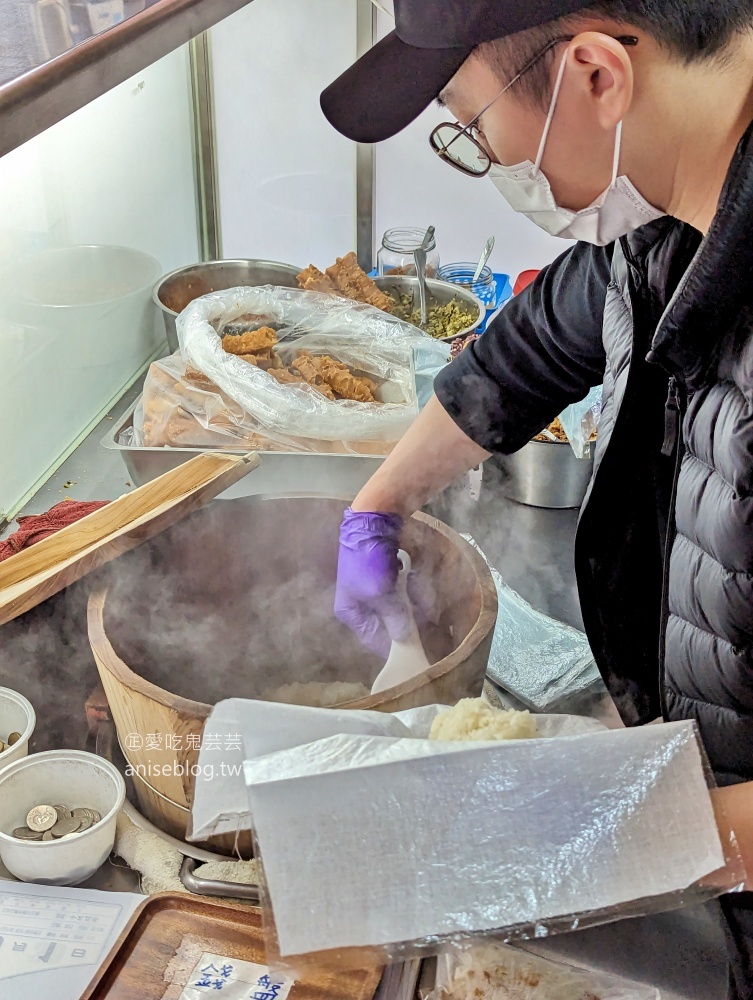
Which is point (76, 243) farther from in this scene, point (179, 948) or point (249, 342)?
point (179, 948)

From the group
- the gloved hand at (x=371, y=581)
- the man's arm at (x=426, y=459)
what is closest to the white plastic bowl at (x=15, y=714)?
the gloved hand at (x=371, y=581)

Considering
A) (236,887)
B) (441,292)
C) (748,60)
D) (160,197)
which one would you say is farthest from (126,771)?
(160,197)

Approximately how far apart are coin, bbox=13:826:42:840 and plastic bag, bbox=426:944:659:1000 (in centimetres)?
47

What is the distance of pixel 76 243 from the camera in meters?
1.82

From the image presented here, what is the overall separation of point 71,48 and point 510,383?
28.6 inches

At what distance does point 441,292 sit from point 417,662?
150cm

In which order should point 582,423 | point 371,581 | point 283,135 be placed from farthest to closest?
1. point 283,135
2. point 582,423
3. point 371,581

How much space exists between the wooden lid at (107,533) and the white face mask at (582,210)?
1.77ft

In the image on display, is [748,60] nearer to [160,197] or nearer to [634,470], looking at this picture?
[634,470]

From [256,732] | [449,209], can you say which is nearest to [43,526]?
[256,732]

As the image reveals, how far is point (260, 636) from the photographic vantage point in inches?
47.8

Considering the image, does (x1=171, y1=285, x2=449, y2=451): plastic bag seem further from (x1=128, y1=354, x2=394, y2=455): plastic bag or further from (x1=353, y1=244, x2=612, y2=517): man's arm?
(x1=353, y1=244, x2=612, y2=517): man's arm

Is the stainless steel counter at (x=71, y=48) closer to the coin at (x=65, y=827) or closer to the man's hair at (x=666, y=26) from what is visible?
the man's hair at (x=666, y=26)

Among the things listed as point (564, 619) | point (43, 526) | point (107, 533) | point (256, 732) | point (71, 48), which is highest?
point (71, 48)
